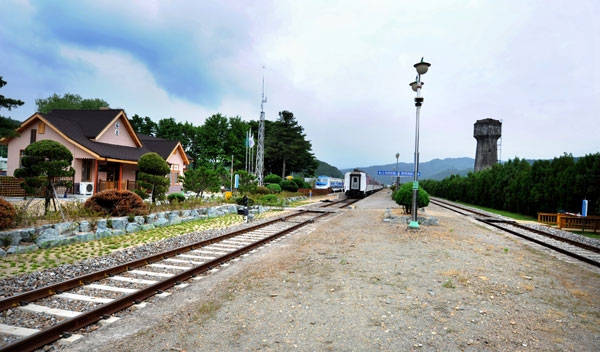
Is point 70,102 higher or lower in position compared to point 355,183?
higher

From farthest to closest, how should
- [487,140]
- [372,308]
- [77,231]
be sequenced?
[487,140] < [77,231] < [372,308]

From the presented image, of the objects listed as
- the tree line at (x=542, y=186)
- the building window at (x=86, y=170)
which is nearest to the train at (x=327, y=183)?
the tree line at (x=542, y=186)

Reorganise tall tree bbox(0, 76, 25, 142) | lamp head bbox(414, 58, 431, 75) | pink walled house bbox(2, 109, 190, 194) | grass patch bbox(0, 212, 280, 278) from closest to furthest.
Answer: grass patch bbox(0, 212, 280, 278) < tall tree bbox(0, 76, 25, 142) < lamp head bbox(414, 58, 431, 75) < pink walled house bbox(2, 109, 190, 194)

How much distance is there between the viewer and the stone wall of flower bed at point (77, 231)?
8.24m

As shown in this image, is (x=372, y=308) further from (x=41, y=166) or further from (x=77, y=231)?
(x=41, y=166)

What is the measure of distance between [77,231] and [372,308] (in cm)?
915

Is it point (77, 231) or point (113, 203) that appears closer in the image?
point (77, 231)

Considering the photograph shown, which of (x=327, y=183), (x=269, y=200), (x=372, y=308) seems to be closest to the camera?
(x=372, y=308)

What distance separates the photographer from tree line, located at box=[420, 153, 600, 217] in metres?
19.0

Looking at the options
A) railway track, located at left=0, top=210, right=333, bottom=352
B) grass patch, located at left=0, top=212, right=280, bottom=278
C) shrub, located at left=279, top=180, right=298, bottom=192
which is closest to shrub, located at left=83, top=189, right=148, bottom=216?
grass patch, located at left=0, top=212, right=280, bottom=278

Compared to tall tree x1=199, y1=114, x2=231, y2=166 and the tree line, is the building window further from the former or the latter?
tall tree x1=199, y1=114, x2=231, y2=166

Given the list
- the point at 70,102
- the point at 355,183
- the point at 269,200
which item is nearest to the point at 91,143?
the point at 269,200

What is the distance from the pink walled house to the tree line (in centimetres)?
2879

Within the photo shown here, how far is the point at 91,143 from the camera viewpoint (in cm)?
2438
